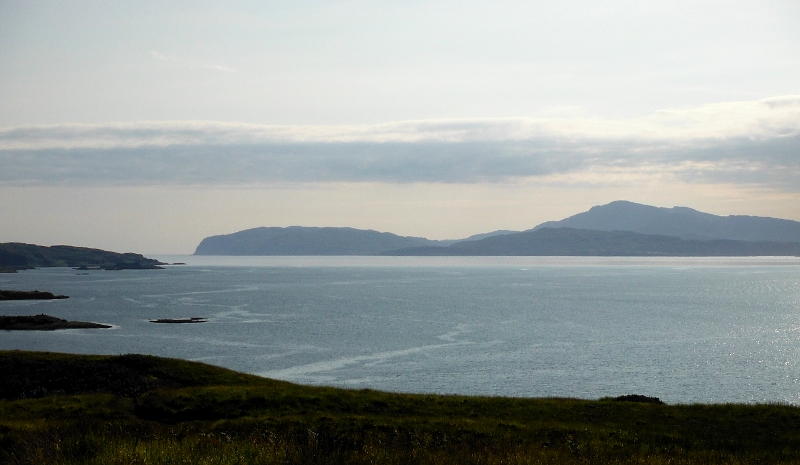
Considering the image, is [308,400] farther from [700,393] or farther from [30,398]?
[700,393]

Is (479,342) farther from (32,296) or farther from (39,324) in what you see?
(32,296)

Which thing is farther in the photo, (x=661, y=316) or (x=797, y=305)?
(x=797, y=305)

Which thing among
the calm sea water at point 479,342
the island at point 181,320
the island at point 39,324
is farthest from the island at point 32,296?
the island at point 181,320

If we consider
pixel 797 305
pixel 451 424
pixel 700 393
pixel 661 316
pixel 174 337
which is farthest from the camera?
pixel 797 305

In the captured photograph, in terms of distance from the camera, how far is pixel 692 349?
3740 inches

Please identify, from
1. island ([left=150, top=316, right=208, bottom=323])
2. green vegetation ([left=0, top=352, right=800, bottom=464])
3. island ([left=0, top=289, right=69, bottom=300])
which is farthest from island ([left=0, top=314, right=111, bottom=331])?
green vegetation ([left=0, top=352, right=800, bottom=464])

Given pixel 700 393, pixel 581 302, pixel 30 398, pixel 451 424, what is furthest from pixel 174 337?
pixel 581 302

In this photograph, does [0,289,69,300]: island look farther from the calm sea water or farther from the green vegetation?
the green vegetation

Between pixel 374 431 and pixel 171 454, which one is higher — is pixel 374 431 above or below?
below

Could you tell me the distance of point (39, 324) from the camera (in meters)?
117

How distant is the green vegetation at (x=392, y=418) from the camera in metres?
23.5

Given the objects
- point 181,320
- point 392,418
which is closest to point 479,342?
point 181,320

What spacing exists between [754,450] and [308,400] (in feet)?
71.7

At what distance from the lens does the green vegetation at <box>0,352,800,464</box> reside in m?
23.5
